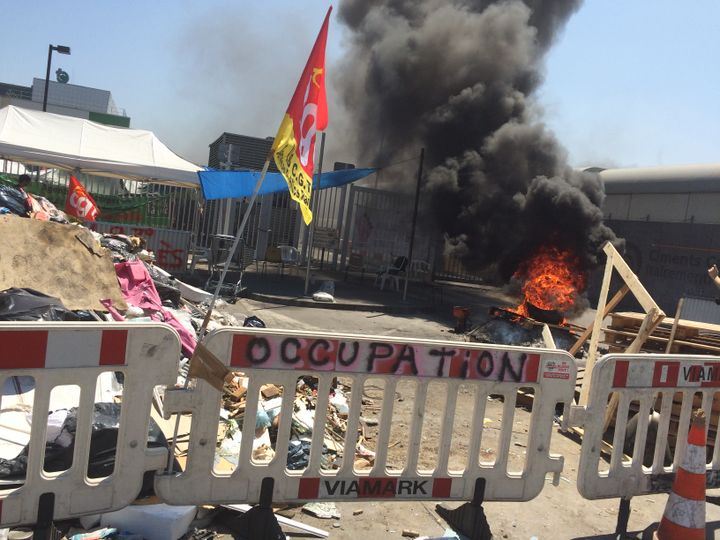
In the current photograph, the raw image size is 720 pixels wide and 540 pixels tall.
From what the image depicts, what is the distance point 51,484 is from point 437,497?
210 cm

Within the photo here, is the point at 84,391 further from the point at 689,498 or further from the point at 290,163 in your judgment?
the point at 689,498

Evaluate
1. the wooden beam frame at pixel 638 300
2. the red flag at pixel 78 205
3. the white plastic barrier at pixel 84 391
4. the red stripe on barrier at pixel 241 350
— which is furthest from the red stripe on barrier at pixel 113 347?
the red flag at pixel 78 205

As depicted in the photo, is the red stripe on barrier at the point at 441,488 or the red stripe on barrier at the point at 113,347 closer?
the red stripe on barrier at the point at 113,347

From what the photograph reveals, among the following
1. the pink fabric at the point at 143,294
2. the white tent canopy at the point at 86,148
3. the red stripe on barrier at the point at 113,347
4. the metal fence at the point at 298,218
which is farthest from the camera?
the metal fence at the point at 298,218

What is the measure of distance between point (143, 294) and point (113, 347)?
449 cm

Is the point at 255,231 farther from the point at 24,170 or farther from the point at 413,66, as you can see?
the point at 413,66

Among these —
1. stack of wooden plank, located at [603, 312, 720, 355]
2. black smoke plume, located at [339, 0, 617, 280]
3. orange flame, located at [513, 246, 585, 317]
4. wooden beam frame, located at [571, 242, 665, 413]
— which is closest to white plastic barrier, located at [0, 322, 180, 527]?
wooden beam frame, located at [571, 242, 665, 413]

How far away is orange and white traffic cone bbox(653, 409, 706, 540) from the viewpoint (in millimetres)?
3641

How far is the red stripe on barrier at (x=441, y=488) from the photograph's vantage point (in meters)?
3.56

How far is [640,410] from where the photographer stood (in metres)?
4.03

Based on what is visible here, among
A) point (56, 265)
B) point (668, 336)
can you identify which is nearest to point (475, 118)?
point (668, 336)

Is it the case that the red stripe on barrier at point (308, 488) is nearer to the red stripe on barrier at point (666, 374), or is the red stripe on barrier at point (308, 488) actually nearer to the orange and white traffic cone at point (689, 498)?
the orange and white traffic cone at point (689, 498)

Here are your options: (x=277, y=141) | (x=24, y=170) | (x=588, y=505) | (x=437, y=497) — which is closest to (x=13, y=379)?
(x=277, y=141)

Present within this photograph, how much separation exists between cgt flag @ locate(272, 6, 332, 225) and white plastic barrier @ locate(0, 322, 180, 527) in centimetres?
148
